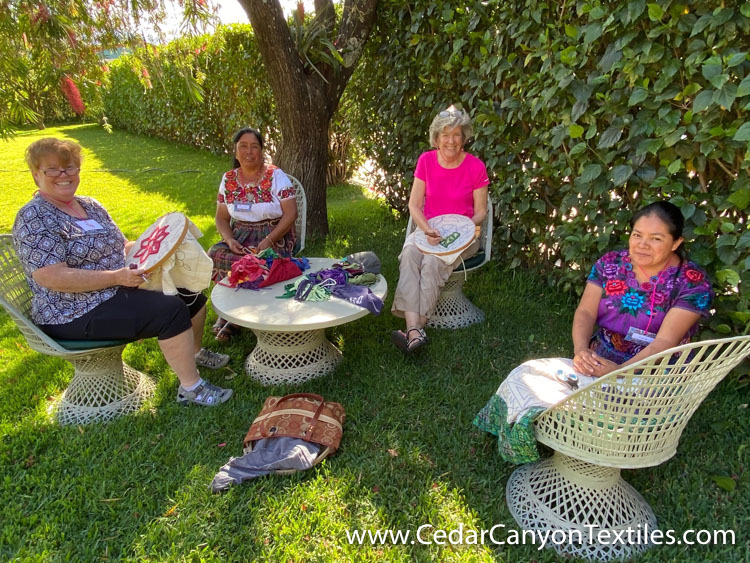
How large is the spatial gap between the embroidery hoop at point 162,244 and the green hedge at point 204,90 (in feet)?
5.36

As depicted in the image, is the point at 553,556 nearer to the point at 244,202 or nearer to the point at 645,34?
the point at 645,34

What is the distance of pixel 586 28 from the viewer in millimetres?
2664

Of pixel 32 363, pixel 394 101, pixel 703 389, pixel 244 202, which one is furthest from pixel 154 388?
pixel 394 101

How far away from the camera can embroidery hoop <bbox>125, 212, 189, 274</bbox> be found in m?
2.50

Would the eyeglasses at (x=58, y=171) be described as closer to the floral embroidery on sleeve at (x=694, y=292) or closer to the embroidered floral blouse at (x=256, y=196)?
the embroidered floral blouse at (x=256, y=196)

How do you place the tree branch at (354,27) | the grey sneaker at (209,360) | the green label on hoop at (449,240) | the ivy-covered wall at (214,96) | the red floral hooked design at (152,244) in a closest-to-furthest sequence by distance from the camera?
the red floral hooked design at (152,244) < the grey sneaker at (209,360) < the green label on hoop at (449,240) < the ivy-covered wall at (214,96) < the tree branch at (354,27)

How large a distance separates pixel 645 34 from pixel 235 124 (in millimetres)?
8504

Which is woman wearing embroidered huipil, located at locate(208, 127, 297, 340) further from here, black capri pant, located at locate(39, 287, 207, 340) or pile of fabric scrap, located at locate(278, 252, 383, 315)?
black capri pant, located at locate(39, 287, 207, 340)

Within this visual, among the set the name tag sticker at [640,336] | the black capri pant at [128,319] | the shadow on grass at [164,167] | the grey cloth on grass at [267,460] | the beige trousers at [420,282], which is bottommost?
the shadow on grass at [164,167]

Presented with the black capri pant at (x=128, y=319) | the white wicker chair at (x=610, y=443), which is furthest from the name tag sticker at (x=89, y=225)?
the white wicker chair at (x=610, y=443)

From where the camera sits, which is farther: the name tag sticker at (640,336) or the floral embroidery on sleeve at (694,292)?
the name tag sticker at (640,336)

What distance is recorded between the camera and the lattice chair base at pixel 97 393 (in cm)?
276

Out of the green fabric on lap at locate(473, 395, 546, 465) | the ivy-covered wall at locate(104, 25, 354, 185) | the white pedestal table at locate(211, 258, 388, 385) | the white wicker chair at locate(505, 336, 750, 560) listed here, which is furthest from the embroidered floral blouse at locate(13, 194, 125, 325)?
the white wicker chair at locate(505, 336, 750, 560)

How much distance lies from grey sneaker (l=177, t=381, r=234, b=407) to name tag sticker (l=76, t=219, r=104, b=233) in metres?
0.99
